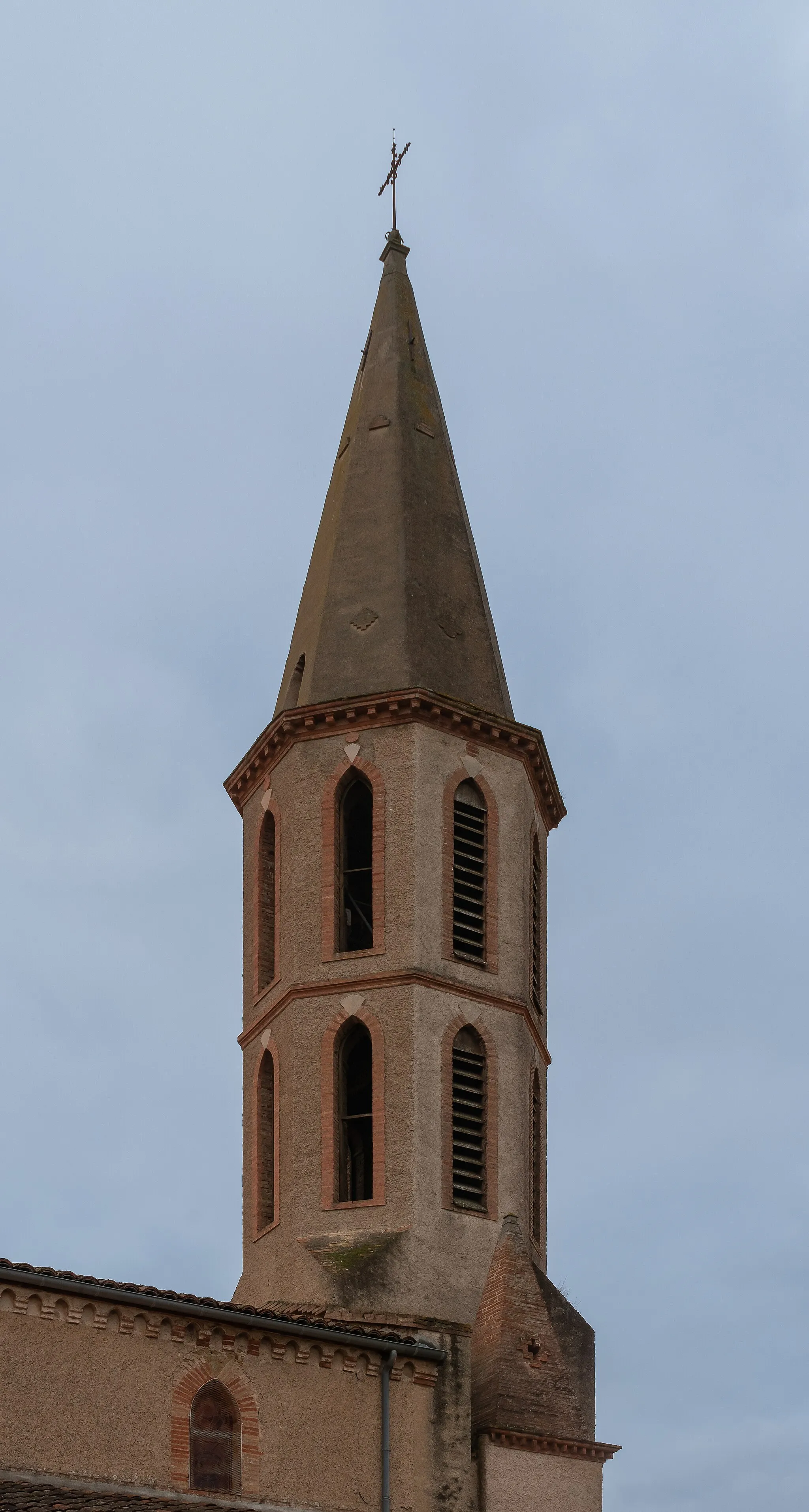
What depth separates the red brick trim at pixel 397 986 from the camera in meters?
→ 34.3

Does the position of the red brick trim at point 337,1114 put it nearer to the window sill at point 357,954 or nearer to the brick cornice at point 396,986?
the brick cornice at point 396,986

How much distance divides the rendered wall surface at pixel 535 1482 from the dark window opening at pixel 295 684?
1154cm

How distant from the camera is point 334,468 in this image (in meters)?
40.7

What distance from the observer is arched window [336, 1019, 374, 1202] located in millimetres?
34188

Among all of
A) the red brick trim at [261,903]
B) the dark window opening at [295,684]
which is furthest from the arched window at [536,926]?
the dark window opening at [295,684]

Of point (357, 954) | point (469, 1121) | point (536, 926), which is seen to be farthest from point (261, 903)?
point (469, 1121)

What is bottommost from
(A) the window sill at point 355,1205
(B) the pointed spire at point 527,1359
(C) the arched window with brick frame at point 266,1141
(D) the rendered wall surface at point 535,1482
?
(D) the rendered wall surface at point 535,1482

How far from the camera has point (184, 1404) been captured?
28.9 metres

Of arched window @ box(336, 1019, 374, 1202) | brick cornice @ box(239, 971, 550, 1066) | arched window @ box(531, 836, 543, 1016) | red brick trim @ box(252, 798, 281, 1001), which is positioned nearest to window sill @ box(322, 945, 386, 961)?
brick cornice @ box(239, 971, 550, 1066)

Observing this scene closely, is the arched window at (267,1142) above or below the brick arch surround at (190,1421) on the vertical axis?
above

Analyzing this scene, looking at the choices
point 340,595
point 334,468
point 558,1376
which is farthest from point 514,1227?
point 334,468

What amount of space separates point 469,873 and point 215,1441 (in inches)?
377

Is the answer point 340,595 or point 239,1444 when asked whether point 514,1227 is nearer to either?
point 239,1444

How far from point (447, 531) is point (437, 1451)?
571 inches
